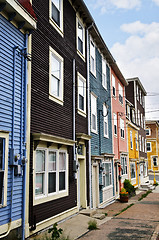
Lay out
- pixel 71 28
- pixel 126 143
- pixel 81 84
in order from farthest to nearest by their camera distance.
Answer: pixel 126 143
pixel 81 84
pixel 71 28

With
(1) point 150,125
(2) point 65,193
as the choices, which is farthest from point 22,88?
(1) point 150,125

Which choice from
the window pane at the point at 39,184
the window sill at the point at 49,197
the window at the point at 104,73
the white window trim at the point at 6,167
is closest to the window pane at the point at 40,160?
the window pane at the point at 39,184

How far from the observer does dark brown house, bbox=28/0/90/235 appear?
8.66 meters

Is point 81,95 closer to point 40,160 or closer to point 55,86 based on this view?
point 55,86

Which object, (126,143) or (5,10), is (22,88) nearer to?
(5,10)

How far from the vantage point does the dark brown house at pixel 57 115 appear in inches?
341

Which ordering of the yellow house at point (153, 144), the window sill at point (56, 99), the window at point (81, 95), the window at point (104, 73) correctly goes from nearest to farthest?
the window sill at point (56, 99) → the window at point (81, 95) → the window at point (104, 73) → the yellow house at point (153, 144)

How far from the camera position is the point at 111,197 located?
17.8 metres

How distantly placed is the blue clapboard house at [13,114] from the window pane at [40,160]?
40.3 inches

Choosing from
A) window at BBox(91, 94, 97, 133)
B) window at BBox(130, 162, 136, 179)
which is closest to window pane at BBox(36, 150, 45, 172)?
window at BBox(91, 94, 97, 133)

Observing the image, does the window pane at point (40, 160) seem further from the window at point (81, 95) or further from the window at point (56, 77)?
the window at point (81, 95)

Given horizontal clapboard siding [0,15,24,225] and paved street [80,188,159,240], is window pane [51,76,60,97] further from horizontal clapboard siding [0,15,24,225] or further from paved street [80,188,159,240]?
paved street [80,188,159,240]

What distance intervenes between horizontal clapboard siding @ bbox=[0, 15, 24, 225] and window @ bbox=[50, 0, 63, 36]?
3275 mm

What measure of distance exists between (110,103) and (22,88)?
41.1 ft
